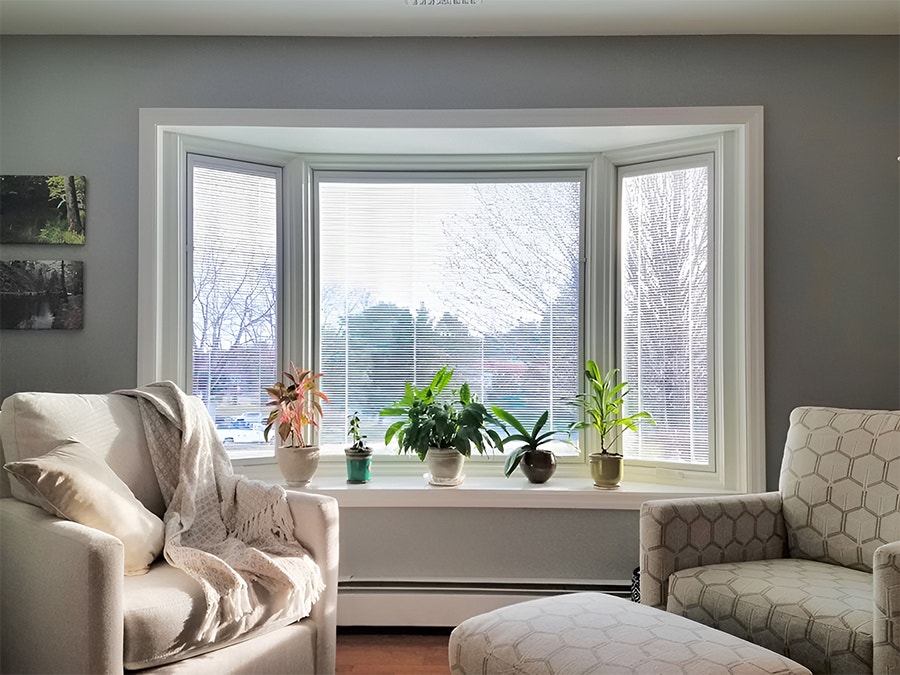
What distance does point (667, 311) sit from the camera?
11.1 ft

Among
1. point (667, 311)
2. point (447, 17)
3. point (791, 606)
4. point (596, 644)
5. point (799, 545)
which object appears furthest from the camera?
point (667, 311)

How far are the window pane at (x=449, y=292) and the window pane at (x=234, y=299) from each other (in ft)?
0.86

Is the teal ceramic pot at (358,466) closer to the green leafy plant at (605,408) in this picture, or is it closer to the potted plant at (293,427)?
the potted plant at (293,427)

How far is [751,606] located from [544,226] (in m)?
1.98

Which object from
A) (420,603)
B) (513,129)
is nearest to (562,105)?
(513,129)

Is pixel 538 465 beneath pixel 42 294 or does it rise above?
beneath

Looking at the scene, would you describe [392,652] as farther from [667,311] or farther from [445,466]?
[667,311]

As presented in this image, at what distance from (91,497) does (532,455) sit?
1.80 meters

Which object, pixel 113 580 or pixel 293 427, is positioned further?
pixel 293 427

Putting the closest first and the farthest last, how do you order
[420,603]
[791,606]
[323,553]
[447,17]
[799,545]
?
[791,606] < [323,553] < [799,545] < [447,17] < [420,603]

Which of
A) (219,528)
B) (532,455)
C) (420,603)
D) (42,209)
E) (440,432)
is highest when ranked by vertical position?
Answer: (42,209)

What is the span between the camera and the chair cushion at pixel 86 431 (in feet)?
7.32

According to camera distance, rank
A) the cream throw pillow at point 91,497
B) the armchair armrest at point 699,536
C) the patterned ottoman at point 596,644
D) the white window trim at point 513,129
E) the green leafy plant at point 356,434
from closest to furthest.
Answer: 1. the patterned ottoman at point 596,644
2. the cream throw pillow at point 91,497
3. the armchair armrest at point 699,536
4. the white window trim at point 513,129
5. the green leafy plant at point 356,434

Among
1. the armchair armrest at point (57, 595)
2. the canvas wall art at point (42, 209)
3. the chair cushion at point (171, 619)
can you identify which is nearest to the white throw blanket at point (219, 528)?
the chair cushion at point (171, 619)
